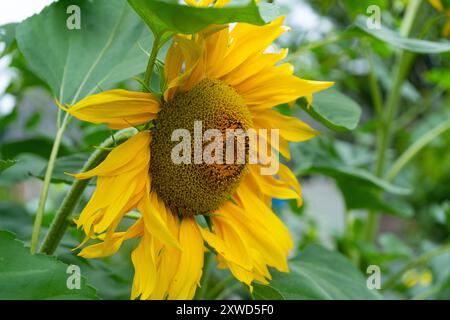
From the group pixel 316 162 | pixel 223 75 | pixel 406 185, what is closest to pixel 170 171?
pixel 223 75

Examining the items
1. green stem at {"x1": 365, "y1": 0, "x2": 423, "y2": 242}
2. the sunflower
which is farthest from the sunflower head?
green stem at {"x1": 365, "y1": 0, "x2": 423, "y2": 242}

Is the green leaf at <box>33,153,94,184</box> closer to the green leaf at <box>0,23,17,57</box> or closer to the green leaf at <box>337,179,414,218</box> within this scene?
the green leaf at <box>0,23,17,57</box>

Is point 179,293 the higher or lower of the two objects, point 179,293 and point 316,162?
the lower

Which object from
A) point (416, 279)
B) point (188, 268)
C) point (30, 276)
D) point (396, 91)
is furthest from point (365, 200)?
point (30, 276)

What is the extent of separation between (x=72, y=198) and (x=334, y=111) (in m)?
0.26

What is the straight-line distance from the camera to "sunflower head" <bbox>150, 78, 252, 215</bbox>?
0.47 metres

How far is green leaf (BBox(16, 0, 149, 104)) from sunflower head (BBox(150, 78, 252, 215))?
11 centimetres

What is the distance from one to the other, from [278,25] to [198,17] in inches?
5.1

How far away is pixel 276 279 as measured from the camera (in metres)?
0.57

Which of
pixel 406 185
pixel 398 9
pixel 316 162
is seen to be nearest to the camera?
pixel 316 162

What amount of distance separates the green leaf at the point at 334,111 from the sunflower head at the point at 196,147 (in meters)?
0.08

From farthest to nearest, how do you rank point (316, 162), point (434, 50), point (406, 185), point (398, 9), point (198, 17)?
1. point (398, 9)
2. point (406, 185)
3. point (316, 162)
4. point (434, 50)
5. point (198, 17)
